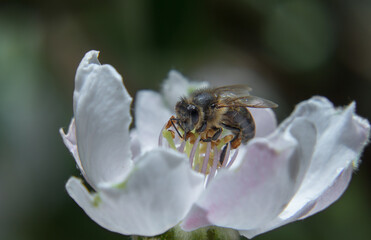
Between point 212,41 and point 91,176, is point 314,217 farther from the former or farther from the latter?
point 91,176

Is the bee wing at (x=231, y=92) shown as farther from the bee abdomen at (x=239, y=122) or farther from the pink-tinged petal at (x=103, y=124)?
the pink-tinged petal at (x=103, y=124)

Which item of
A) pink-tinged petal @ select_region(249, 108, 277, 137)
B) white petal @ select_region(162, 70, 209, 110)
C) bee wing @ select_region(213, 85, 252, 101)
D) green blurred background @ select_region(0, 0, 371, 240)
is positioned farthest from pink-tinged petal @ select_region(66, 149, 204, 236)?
green blurred background @ select_region(0, 0, 371, 240)

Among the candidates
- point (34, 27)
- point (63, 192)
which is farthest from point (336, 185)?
point (34, 27)

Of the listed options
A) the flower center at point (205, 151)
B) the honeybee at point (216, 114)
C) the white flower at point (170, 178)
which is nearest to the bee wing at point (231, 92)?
the honeybee at point (216, 114)

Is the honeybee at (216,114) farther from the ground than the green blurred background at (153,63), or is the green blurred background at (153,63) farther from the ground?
the honeybee at (216,114)

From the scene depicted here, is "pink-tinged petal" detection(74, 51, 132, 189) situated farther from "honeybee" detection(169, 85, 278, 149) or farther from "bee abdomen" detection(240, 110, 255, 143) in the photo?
"bee abdomen" detection(240, 110, 255, 143)
